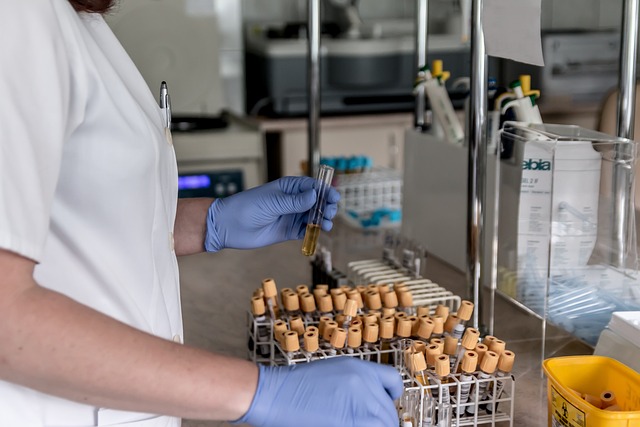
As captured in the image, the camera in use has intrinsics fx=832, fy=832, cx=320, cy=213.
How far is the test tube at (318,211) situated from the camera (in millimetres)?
1328

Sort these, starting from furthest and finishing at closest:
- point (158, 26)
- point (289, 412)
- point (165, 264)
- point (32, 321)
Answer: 1. point (158, 26)
2. point (165, 264)
3. point (289, 412)
4. point (32, 321)

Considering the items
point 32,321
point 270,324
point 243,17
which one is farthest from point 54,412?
point 243,17

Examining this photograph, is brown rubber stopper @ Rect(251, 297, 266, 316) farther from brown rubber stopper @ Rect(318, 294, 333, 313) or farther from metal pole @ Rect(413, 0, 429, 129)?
metal pole @ Rect(413, 0, 429, 129)

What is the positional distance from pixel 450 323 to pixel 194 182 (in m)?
1.62

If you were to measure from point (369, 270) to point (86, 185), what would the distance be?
776 mm

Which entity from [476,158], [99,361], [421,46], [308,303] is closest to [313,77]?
[421,46]

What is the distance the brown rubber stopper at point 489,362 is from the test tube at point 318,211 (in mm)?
356

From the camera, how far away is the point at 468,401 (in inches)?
42.8

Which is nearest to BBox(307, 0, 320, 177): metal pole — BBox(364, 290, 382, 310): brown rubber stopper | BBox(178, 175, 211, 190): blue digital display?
BBox(178, 175, 211, 190): blue digital display

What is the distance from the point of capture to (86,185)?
0.88 m

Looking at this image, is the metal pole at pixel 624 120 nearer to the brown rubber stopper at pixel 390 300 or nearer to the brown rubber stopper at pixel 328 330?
the brown rubber stopper at pixel 390 300

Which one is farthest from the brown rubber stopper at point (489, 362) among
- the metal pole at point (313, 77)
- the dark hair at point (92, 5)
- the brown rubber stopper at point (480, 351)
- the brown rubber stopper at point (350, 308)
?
the metal pole at point (313, 77)

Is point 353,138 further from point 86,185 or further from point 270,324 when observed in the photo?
point 86,185

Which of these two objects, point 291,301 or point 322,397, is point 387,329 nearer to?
point 291,301
